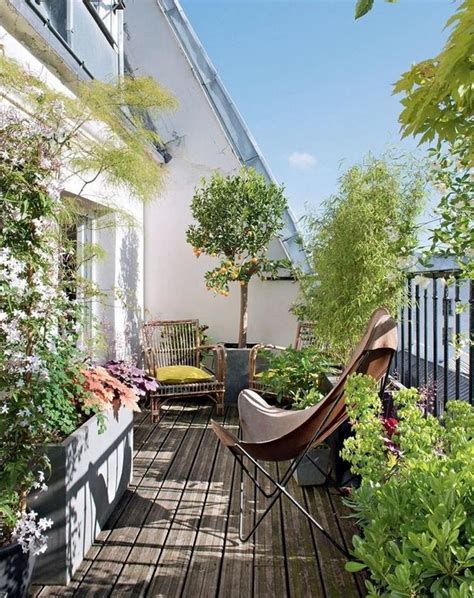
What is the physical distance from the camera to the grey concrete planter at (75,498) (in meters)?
2.11

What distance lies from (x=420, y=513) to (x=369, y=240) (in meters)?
2.48

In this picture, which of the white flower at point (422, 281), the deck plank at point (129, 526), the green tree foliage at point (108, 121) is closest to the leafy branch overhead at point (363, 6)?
the green tree foliage at point (108, 121)

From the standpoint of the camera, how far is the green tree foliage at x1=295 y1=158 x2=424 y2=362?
3.35m

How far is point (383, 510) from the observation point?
1106mm

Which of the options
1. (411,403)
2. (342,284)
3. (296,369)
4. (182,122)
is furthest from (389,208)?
(182,122)

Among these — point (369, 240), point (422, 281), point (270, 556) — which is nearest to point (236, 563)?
point (270, 556)

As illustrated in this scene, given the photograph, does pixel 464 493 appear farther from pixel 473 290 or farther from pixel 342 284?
pixel 342 284

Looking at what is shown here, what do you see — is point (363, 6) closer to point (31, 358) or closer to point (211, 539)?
point (31, 358)

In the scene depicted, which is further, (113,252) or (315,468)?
(113,252)

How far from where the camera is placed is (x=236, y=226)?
203 inches

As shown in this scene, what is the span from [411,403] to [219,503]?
1703 mm

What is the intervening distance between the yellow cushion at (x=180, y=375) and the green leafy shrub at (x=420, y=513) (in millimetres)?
3478

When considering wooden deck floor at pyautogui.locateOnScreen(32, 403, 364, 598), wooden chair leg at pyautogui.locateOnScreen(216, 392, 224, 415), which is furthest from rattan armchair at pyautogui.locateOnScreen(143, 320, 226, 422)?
wooden deck floor at pyautogui.locateOnScreen(32, 403, 364, 598)

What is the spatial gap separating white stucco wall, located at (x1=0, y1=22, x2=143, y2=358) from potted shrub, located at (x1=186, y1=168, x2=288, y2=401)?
73cm
